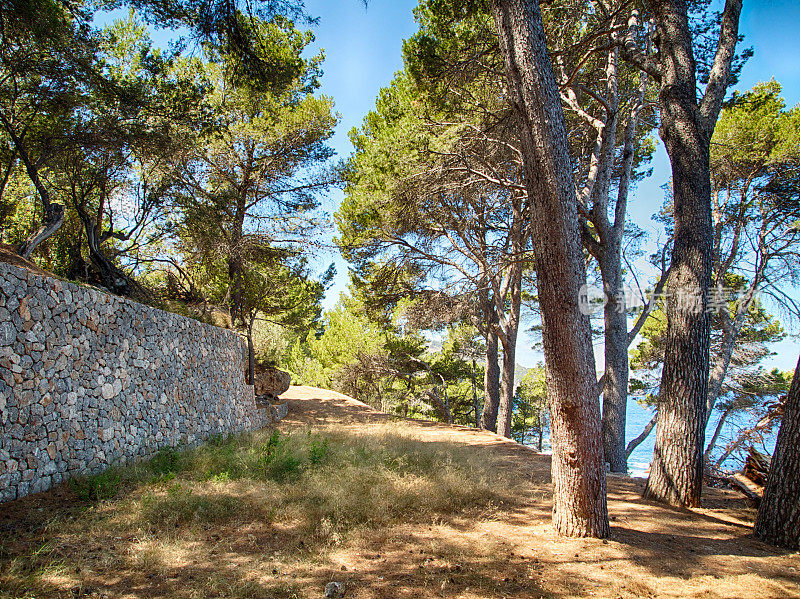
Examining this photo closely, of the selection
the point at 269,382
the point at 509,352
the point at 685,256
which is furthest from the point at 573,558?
the point at 269,382

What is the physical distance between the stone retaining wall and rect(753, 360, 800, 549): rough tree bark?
753 centimetres

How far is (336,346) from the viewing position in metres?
18.6

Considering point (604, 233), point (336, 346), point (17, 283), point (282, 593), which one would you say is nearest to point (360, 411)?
point (336, 346)

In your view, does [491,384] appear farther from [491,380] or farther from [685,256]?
[685,256]

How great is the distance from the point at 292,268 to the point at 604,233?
9148 millimetres

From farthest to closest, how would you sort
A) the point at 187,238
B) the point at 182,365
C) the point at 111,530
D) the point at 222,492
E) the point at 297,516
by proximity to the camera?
the point at 187,238, the point at 182,365, the point at 222,492, the point at 297,516, the point at 111,530

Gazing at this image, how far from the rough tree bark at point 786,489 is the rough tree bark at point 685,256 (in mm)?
925

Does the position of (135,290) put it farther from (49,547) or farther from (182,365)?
(49,547)

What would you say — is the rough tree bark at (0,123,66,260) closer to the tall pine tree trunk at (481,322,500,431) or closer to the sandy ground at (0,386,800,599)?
the sandy ground at (0,386,800,599)

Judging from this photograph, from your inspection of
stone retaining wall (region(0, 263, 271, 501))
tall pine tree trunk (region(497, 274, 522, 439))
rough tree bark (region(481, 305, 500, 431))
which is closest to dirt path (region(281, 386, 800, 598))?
stone retaining wall (region(0, 263, 271, 501))

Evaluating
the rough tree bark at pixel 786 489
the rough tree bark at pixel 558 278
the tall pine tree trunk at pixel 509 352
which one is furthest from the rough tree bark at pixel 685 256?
the tall pine tree trunk at pixel 509 352

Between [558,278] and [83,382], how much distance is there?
6.09 meters

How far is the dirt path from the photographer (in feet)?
9.83

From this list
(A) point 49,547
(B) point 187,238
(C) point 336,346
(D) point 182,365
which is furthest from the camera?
(C) point 336,346
